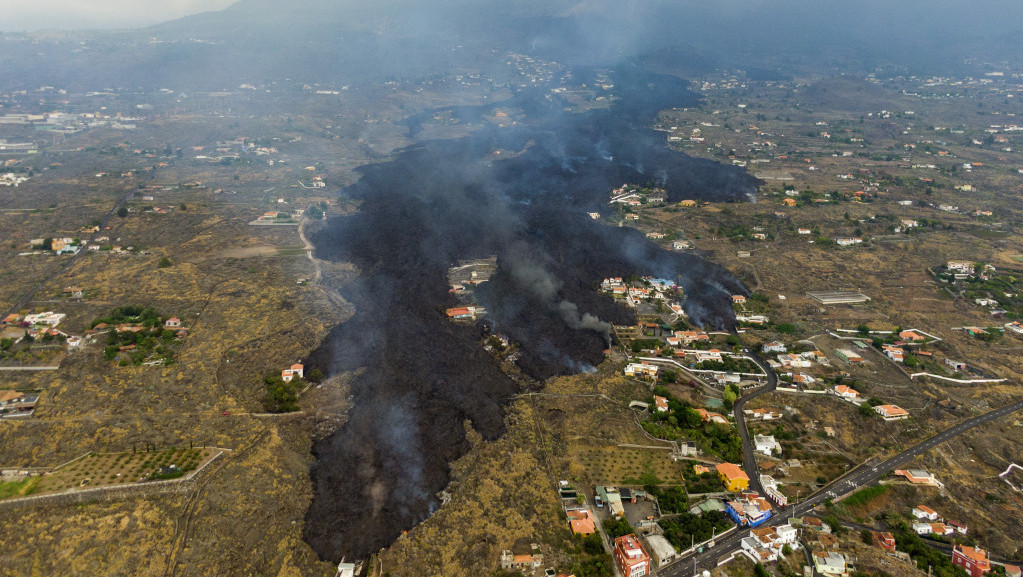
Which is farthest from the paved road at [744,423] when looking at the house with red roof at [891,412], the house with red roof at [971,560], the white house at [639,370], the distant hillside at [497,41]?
the distant hillside at [497,41]

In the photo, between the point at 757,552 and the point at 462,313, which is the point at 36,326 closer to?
the point at 462,313

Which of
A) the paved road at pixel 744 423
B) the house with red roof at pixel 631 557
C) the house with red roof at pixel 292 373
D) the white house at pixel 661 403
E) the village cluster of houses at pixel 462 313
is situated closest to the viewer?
the house with red roof at pixel 631 557

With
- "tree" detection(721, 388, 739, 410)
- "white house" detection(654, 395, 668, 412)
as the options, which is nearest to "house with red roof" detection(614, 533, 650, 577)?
"white house" detection(654, 395, 668, 412)

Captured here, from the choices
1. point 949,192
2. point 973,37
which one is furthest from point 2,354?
point 973,37

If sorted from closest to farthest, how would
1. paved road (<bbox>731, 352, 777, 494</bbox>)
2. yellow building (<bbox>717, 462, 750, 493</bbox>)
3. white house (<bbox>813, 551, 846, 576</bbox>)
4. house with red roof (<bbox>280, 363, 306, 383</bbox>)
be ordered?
white house (<bbox>813, 551, 846, 576</bbox>) < yellow building (<bbox>717, 462, 750, 493</bbox>) < paved road (<bbox>731, 352, 777, 494</bbox>) < house with red roof (<bbox>280, 363, 306, 383</bbox>)

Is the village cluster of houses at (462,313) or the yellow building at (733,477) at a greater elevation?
the yellow building at (733,477)

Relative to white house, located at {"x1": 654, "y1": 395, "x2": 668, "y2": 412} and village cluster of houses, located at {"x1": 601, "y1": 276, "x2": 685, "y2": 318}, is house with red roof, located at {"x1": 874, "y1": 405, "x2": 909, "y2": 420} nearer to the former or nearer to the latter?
white house, located at {"x1": 654, "y1": 395, "x2": 668, "y2": 412}

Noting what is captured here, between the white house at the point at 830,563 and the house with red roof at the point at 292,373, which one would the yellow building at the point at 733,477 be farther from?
the house with red roof at the point at 292,373
